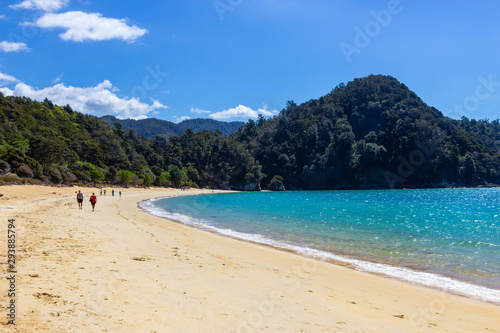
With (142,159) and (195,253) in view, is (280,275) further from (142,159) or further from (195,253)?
(142,159)

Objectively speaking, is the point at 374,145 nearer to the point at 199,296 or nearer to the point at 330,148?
the point at 330,148

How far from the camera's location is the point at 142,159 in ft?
331

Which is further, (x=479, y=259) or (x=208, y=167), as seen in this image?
(x=208, y=167)

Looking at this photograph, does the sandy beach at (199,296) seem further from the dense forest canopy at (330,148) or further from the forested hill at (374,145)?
the forested hill at (374,145)

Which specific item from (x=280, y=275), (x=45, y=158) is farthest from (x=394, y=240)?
(x=45, y=158)

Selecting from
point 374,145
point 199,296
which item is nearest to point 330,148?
point 374,145

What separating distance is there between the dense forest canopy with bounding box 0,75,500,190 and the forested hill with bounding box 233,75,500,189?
0.39 m

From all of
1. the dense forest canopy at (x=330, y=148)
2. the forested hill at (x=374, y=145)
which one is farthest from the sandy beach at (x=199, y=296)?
the forested hill at (x=374, y=145)

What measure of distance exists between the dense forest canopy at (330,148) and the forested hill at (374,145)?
1.27 feet

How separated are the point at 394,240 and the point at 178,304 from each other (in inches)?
567

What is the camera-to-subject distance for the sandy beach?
15.2ft

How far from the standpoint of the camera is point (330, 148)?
12962 cm

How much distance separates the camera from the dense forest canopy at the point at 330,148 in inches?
3989

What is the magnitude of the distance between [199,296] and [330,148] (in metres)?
129
